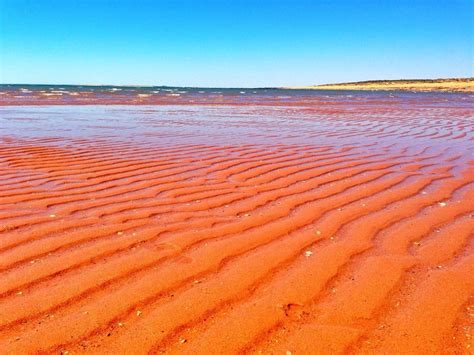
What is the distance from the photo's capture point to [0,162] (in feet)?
19.4

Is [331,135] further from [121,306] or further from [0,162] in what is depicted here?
[121,306]

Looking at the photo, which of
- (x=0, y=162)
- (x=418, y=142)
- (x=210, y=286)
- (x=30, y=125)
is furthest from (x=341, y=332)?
(x=30, y=125)

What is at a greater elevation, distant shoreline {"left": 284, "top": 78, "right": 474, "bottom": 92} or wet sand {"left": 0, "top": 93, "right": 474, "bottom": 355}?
wet sand {"left": 0, "top": 93, "right": 474, "bottom": 355}

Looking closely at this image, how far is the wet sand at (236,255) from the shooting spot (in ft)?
7.04

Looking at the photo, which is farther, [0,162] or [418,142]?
[418,142]

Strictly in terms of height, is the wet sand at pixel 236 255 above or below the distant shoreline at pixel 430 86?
above

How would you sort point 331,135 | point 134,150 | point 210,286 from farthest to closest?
point 331,135 → point 134,150 → point 210,286

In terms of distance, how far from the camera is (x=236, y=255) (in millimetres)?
3047

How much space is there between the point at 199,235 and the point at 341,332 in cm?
146

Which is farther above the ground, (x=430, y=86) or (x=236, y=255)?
(x=236, y=255)

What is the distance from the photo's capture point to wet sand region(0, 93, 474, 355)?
7.04 ft

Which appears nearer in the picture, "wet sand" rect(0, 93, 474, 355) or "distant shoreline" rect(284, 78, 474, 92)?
"wet sand" rect(0, 93, 474, 355)

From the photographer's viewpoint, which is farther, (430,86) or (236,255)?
(430,86)

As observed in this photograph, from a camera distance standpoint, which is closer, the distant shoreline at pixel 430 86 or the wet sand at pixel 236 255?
the wet sand at pixel 236 255
